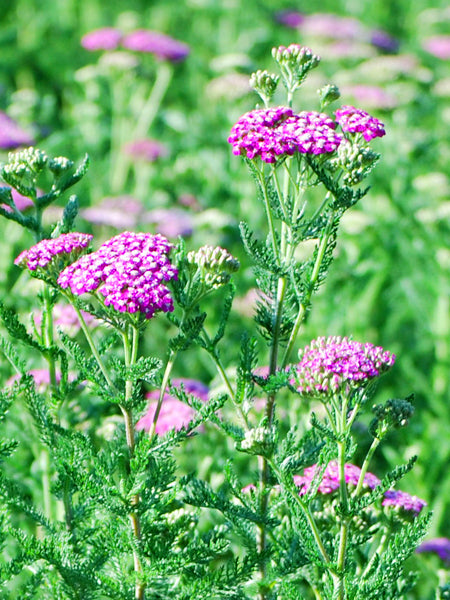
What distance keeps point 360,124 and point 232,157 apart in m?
4.39

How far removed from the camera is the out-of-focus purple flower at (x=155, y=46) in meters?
6.40

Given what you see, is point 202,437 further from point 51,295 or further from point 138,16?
point 138,16

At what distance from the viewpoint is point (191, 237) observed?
5414 mm

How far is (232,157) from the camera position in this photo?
259 inches

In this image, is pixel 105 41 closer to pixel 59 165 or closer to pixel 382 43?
pixel 382 43

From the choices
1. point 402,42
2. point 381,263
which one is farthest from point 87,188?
point 402,42

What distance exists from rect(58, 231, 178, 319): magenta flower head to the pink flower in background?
3128 millimetres

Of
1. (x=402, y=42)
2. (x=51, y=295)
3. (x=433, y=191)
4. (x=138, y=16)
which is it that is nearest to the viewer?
(x=51, y=295)

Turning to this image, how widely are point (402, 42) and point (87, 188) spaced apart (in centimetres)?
532

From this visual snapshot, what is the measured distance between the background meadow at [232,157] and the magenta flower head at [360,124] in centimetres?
135

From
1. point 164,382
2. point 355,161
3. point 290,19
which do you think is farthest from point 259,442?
point 290,19

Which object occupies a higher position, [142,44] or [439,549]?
[142,44]

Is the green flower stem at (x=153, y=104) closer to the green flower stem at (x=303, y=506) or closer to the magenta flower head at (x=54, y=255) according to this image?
the magenta flower head at (x=54, y=255)

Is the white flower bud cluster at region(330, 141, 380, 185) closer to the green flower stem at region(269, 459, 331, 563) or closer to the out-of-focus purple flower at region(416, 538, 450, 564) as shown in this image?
the green flower stem at region(269, 459, 331, 563)
